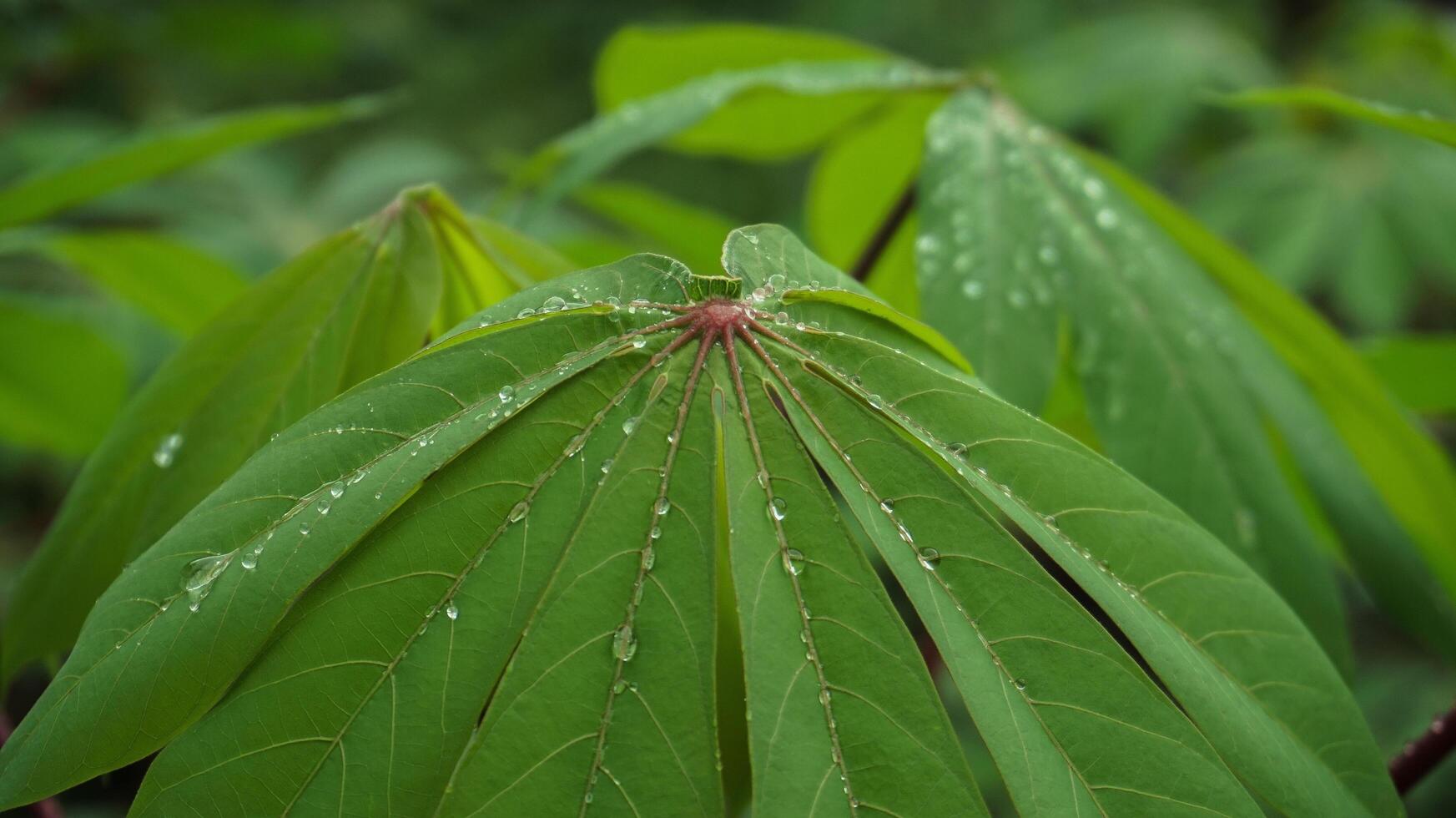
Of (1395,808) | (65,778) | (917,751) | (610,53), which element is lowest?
(1395,808)

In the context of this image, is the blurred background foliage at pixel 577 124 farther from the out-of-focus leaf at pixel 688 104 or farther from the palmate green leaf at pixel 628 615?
the palmate green leaf at pixel 628 615

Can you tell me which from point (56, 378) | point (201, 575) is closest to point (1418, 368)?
point (201, 575)

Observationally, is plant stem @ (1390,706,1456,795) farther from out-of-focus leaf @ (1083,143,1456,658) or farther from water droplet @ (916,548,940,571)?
water droplet @ (916,548,940,571)

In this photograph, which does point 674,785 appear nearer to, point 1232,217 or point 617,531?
point 617,531

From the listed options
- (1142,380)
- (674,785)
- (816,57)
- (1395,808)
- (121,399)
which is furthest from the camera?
(121,399)

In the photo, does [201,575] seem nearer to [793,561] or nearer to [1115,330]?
[793,561]

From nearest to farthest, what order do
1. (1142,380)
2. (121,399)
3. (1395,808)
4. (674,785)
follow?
(674,785) < (1395,808) < (1142,380) < (121,399)

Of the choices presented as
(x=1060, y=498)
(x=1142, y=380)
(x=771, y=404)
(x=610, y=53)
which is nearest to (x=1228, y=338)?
(x=1142, y=380)
